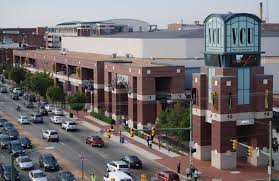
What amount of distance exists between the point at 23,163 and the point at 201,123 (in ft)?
59.7

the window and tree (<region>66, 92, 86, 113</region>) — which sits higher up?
the window

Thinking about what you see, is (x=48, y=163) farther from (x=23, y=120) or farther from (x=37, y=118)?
(x=37, y=118)

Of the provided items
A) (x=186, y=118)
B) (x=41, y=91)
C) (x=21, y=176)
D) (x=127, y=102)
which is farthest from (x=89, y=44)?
(x=21, y=176)

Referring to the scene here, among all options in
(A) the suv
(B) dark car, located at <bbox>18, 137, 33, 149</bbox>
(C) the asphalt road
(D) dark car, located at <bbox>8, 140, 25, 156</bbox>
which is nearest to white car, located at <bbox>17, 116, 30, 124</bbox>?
(C) the asphalt road

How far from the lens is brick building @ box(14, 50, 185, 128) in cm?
7588

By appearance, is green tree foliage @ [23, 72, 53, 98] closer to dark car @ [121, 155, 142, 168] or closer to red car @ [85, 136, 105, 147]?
red car @ [85, 136, 105, 147]

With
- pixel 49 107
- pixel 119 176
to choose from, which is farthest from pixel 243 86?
pixel 49 107

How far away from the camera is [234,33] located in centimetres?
5750

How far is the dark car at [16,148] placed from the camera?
5891 cm

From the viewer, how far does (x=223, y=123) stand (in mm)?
55562

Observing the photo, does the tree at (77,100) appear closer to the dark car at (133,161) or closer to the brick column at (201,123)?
the brick column at (201,123)

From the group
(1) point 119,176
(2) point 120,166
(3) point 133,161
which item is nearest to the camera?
(1) point 119,176

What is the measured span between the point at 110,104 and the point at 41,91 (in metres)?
22.7

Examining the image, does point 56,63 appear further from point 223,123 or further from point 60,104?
point 223,123
